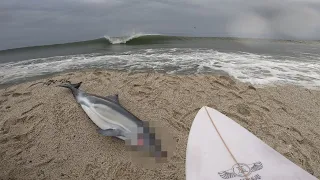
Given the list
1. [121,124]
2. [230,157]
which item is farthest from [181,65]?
[230,157]

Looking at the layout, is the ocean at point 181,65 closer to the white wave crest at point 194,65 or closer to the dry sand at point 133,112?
the white wave crest at point 194,65

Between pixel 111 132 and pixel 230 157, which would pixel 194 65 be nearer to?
pixel 111 132

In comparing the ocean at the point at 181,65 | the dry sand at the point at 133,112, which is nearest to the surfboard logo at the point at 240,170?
the dry sand at the point at 133,112

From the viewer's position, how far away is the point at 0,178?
3855 mm

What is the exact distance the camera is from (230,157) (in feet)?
10.9

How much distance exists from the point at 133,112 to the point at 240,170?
2.48 meters

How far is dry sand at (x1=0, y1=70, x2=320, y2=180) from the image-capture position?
159 inches

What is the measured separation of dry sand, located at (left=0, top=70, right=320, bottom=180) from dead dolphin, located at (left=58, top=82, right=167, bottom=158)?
0.61ft

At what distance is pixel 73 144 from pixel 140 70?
3972mm

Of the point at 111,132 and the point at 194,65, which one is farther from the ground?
the point at 194,65

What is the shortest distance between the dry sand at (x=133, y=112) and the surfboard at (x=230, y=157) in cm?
68

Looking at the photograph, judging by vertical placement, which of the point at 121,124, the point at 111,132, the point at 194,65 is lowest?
the point at 111,132

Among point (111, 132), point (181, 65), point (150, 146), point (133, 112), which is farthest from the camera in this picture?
point (181, 65)

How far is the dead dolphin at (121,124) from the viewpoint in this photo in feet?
13.1
